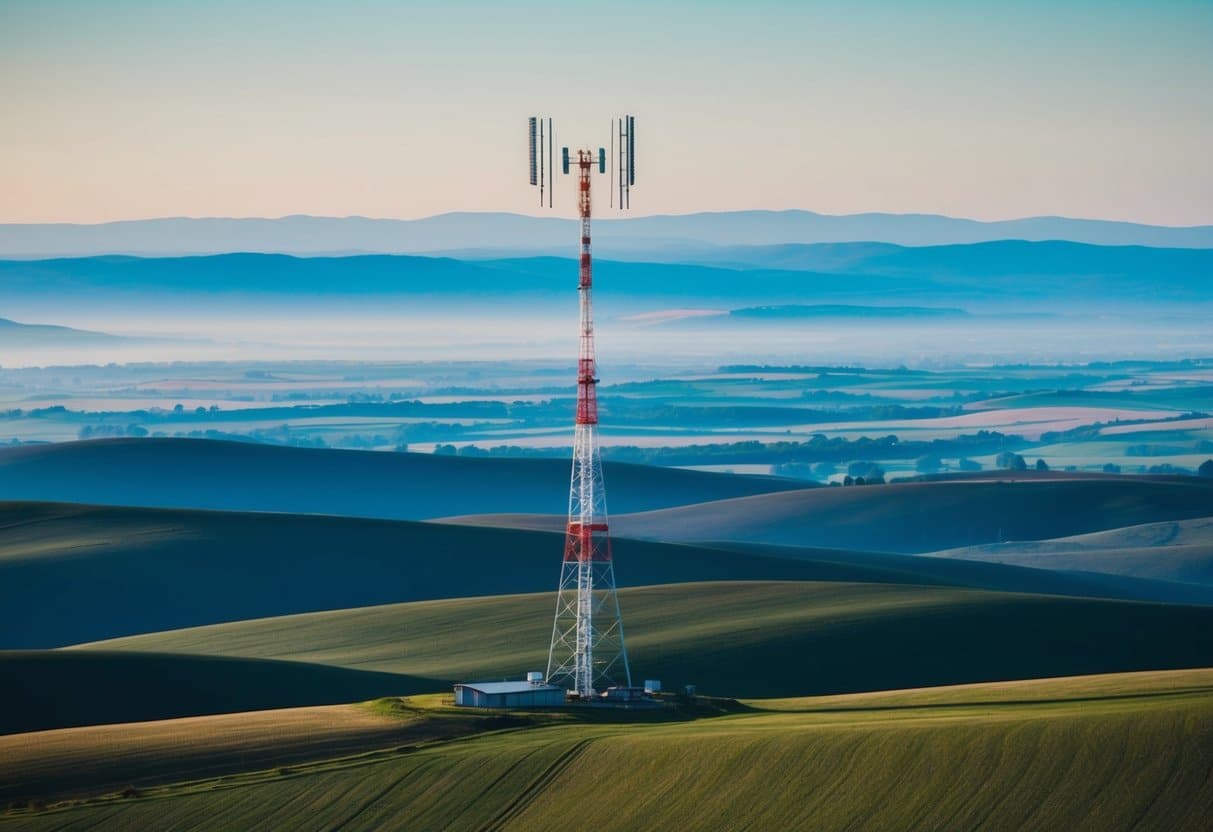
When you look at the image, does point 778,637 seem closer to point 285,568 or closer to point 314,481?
point 285,568

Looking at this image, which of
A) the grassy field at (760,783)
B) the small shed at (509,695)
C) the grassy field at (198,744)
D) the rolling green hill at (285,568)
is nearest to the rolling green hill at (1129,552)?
the rolling green hill at (285,568)

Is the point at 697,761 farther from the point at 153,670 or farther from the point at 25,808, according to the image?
the point at 153,670

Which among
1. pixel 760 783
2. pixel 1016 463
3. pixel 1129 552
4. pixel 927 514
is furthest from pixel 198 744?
pixel 1016 463

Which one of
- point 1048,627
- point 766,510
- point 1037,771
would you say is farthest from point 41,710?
point 766,510

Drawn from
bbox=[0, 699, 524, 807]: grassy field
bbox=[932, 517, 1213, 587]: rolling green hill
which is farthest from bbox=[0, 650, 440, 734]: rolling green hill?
bbox=[932, 517, 1213, 587]: rolling green hill

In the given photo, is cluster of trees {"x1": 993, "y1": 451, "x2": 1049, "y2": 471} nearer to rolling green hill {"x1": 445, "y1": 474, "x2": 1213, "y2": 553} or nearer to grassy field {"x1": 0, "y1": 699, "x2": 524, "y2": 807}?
rolling green hill {"x1": 445, "y1": 474, "x2": 1213, "y2": 553}

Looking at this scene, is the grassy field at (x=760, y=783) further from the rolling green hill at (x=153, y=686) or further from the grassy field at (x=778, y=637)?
the grassy field at (x=778, y=637)
